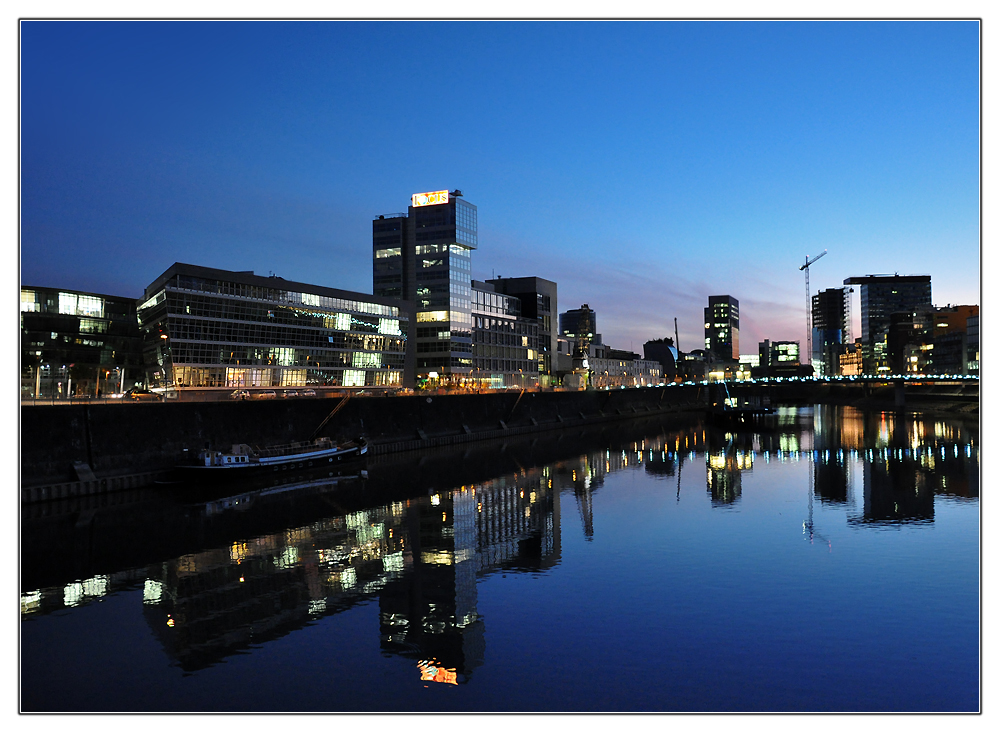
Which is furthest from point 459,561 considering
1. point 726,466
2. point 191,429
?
point 726,466

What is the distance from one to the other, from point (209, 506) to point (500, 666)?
41213 mm

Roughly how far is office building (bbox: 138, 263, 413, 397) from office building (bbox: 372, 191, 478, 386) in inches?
862

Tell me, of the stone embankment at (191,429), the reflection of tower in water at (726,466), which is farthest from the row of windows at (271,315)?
the reflection of tower in water at (726,466)

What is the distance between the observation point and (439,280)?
191500 millimetres

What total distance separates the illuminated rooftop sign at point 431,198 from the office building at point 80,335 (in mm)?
78985

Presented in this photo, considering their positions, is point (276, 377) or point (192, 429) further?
point (276, 377)

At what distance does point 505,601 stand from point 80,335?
16502 centimetres

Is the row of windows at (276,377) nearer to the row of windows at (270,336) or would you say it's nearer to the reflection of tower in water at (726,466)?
the row of windows at (270,336)

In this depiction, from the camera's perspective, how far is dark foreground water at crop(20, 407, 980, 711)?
2262 cm

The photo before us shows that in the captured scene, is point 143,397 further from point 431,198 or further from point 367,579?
point 431,198

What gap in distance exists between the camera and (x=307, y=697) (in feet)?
72.2

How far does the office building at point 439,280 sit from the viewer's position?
191 meters
